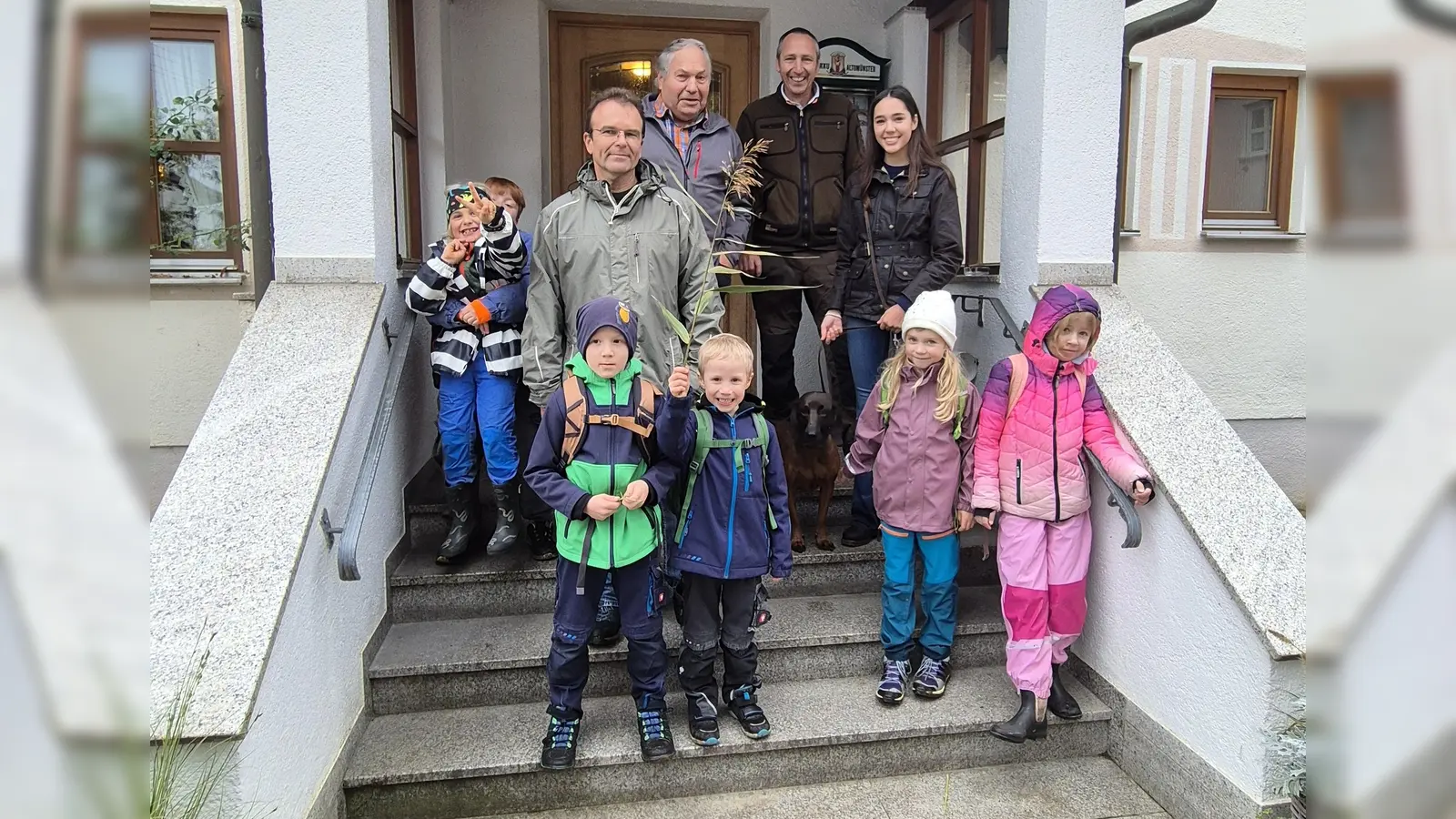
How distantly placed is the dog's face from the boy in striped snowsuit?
4.29ft

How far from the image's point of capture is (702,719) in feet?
10.4

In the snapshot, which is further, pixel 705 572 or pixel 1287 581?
pixel 705 572

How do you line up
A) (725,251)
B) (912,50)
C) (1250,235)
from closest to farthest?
(725,251) → (912,50) → (1250,235)

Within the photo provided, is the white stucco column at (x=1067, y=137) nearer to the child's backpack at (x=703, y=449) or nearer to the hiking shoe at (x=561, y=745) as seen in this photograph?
the child's backpack at (x=703, y=449)

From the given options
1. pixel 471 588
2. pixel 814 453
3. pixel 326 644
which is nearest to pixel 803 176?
pixel 814 453

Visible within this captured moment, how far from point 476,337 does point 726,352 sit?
1.23 m

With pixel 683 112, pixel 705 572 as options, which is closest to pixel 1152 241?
pixel 683 112

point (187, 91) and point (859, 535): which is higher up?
point (187, 91)

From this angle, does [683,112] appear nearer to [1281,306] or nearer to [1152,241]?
[1152,241]

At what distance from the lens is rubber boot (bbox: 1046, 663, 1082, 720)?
3.36m

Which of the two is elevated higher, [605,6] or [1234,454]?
[605,6]

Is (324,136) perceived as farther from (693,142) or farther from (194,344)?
(194,344)

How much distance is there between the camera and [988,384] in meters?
3.42
